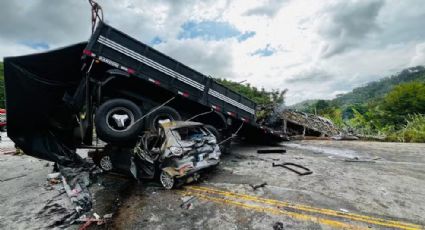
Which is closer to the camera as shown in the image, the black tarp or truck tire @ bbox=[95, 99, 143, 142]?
the black tarp

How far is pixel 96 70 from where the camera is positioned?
630 centimetres

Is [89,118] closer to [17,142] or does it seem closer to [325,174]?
[17,142]

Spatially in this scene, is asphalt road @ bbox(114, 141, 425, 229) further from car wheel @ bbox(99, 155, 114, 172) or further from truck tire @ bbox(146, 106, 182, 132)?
truck tire @ bbox(146, 106, 182, 132)

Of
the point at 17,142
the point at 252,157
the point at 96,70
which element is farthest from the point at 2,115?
the point at 252,157

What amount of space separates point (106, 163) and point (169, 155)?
2.62 metres

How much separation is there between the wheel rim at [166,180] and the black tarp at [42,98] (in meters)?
3.34

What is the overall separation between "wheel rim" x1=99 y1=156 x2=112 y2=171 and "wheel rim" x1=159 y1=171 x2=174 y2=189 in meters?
2.22

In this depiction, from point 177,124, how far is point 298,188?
310 centimetres

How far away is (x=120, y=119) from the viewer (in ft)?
20.6

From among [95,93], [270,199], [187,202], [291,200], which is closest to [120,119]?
[95,93]

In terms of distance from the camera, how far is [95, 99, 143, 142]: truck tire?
6023 millimetres

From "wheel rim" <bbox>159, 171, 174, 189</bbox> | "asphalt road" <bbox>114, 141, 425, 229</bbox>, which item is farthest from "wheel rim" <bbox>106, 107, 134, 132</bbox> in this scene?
"wheel rim" <bbox>159, 171, 174, 189</bbox>

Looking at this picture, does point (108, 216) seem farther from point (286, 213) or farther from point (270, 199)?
point (286, 213)

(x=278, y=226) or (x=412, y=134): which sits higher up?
(x=412, y=134)
